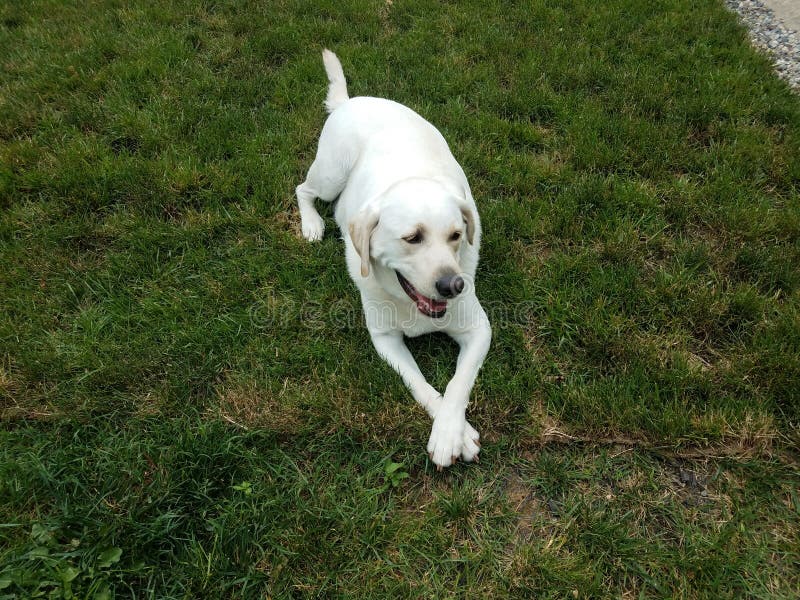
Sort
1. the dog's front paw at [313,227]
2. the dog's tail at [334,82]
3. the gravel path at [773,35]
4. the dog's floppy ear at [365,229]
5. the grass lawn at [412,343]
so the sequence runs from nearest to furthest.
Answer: the grass lawn at [412,343] → the dog's floppy ear at [365,229] → the dog's front paw at [313,227] → the dog's tail at [334,82] → the gravel path at [773,35]

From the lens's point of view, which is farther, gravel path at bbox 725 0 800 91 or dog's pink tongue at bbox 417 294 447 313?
gravel path at bbox 725 0 800 91

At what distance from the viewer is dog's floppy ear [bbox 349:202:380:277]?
2277 millimetres

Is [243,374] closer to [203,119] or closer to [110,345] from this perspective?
[110,345]

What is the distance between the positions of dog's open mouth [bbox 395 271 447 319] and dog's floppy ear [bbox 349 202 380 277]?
19 cm

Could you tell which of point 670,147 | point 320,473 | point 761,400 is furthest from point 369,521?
point 670,147

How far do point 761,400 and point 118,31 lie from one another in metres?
6.02

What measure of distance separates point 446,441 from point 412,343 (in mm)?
671

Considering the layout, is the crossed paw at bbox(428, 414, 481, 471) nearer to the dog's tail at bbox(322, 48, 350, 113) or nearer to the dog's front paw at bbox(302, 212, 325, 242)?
the dog's front paw at bbox(302, 212, 325, 242)

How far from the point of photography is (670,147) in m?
3.57

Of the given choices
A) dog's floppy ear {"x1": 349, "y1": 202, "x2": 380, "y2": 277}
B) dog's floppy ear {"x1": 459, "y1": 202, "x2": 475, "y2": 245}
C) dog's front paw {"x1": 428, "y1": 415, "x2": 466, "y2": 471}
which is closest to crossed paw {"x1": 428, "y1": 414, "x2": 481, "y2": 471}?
dog's front paw {"x1": 428, "y1": 415, "x2": 466, "y2": 471}

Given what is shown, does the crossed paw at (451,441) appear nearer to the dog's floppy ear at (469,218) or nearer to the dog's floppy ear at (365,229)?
the dog's floppy ear at (365,229)

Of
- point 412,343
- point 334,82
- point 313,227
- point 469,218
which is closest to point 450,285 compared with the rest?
point 469,218

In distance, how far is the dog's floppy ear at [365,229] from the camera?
7.47ft

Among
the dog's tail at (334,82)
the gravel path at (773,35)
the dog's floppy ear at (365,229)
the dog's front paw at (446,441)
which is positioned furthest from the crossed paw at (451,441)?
the gravel path at (773,35)
